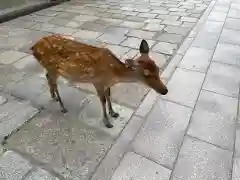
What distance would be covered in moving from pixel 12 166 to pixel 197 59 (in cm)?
321

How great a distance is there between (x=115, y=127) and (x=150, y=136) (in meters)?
0.40

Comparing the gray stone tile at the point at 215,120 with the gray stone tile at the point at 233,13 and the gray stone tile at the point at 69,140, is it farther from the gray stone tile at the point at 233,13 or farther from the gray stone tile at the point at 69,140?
the gray stone tile at the point at 233,13

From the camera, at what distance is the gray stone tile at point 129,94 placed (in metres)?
3.07

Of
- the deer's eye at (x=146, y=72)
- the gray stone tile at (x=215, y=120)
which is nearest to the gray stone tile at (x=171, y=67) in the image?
the gray stone tile at (x=215, y=120)

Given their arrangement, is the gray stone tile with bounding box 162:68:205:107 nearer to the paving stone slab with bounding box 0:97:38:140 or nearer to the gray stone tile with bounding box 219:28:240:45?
the gray stone tile with bounding box 219:28:240:45

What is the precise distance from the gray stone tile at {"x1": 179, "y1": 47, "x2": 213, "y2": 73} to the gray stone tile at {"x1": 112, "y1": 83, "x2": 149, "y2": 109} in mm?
988

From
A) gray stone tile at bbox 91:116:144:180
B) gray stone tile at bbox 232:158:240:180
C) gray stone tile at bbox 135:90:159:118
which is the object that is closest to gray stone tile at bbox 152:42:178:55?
gray stone tile at bbox 135:90:159:118

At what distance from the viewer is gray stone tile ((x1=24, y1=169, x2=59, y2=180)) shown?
2.11 metres

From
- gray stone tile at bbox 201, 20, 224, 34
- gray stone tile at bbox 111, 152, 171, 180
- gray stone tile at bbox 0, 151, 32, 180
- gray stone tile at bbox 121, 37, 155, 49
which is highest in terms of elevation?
gray stone tile at bbox 0, 151, 32, 180

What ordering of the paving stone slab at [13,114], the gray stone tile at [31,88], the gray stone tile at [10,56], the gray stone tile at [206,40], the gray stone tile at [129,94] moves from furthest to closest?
the gray stone tile at [206,40] < the gray stone tile at [10,56] < the gray stone tile at [31,88] < the gray stone tile at [129,94] < the paving stone slab at [13,114]

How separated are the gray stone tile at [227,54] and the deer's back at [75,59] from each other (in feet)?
8.12

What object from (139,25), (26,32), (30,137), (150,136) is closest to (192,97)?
(150,136)

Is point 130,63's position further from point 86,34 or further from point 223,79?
point 86,34

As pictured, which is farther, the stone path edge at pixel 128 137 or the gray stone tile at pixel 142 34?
the gray stone tile at pixel 142 34
